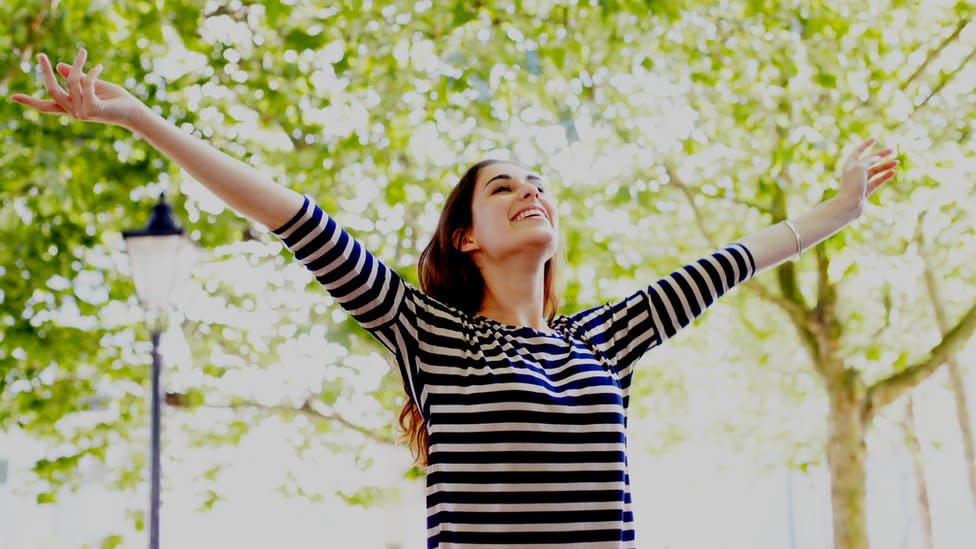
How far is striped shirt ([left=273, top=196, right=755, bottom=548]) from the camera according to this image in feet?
5.65

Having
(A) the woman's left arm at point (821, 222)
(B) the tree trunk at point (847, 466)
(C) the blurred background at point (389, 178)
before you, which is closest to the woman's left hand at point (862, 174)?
(A) the woman's left arm at point (821, 222)

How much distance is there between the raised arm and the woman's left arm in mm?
1008

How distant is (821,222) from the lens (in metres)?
2.21

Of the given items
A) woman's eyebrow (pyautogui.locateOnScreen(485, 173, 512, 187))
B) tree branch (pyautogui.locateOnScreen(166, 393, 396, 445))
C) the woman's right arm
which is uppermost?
tree branch (pyautogui.locateOnScreen(166, 393, 396, 445))

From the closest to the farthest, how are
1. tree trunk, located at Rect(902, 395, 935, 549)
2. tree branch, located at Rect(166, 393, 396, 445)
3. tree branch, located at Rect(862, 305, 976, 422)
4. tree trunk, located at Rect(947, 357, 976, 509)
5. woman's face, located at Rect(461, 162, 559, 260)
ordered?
1. woman's face, located at Rect(461, 162, 559, 260)
2. tree branch, located at Rect(862, 305, 976, 422)
3. tree branch, located at Rect(166, 393, 396, 445)
4. tree trunk, located at Rect(947, 357, 976, 509)
5. tree trunk, located at Rect(902, 395, 935, 549)

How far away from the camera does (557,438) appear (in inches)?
69.0

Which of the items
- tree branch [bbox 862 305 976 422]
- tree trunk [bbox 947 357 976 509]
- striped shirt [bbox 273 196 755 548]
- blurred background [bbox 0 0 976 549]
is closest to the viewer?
striped shirt [bbox 273 196 755 548]

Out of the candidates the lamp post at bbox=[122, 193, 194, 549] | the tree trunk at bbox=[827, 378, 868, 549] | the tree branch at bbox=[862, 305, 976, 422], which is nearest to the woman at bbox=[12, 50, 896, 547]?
the lamp post at bbox=[122, 193, 194, 549]

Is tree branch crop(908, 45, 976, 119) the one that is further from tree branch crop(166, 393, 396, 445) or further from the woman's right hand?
the woman's right hand

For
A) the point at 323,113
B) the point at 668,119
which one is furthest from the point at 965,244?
the point at 323,113

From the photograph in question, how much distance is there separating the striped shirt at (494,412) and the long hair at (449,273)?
156 mm

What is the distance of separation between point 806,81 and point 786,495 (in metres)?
15.2

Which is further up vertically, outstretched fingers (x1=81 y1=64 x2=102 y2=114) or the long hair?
outstretched fingers (x1=81 y1=64 x2=102 y2=114)

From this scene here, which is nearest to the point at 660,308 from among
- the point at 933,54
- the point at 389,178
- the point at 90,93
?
the point at 90,93
